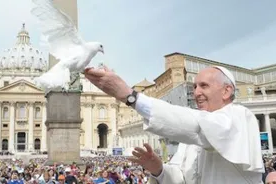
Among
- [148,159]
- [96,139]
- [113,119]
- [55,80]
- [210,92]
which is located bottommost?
[148,159]

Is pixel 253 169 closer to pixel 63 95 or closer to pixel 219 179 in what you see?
pixel 219 179

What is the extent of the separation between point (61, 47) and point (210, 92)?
85 cm

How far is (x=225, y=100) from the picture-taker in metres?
1.89

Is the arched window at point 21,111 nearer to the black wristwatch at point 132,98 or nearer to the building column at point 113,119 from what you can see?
the building column at point 113,119

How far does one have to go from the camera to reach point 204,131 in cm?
155

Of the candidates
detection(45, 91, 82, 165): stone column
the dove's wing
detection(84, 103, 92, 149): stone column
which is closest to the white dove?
the dove's wing

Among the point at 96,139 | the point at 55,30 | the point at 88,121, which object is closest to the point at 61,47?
the point at 55,30

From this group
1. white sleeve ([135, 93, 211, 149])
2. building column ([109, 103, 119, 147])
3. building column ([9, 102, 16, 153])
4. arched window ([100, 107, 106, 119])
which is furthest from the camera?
arched window ([100, 107, 106, 119])

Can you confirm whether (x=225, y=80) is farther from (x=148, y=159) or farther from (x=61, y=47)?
(x=61, y=47)

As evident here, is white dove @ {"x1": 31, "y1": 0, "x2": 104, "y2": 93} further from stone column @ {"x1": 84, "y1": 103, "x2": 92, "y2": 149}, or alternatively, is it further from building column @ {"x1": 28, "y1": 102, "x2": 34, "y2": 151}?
building column @ {"x1": 28, "y1": 102, "x2": 34, "y2": 151}

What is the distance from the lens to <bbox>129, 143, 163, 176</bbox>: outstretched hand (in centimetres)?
187

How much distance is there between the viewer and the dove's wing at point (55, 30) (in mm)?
2207

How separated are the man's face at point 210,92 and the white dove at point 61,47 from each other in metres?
0.55

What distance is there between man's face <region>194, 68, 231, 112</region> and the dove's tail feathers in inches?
26.3
